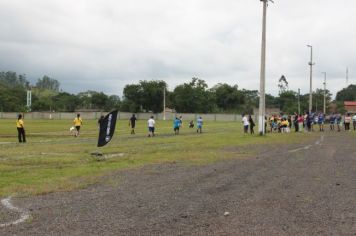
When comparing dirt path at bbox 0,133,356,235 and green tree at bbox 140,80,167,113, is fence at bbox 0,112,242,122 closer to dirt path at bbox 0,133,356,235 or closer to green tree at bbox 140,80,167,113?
green tree at bbox 140,80,167,113

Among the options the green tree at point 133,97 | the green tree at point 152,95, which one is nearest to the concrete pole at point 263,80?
the green tree at point 152,95

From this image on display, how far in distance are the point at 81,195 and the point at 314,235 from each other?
4825 mm

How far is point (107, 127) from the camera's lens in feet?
59.9

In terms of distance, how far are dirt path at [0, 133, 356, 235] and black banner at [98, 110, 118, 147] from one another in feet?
14.4

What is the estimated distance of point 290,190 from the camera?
10.6 metres

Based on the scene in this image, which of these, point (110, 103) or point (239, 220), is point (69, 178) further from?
point (110, 103)

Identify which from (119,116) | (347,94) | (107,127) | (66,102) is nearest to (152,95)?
(119,116)

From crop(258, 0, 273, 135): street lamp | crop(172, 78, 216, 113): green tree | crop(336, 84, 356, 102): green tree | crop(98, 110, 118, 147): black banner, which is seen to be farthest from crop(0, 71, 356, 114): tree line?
crop(98, 110, 118, 147): black banner

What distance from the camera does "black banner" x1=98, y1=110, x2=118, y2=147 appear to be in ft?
59.2

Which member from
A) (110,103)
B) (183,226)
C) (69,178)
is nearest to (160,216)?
(183,226)

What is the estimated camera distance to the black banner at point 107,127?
59.2ft

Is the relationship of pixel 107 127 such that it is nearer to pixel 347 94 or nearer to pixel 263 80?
pixel 263 80

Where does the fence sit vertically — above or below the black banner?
below

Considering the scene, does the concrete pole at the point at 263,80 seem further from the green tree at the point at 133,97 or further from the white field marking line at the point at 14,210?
the green tree at the point at 133,97
